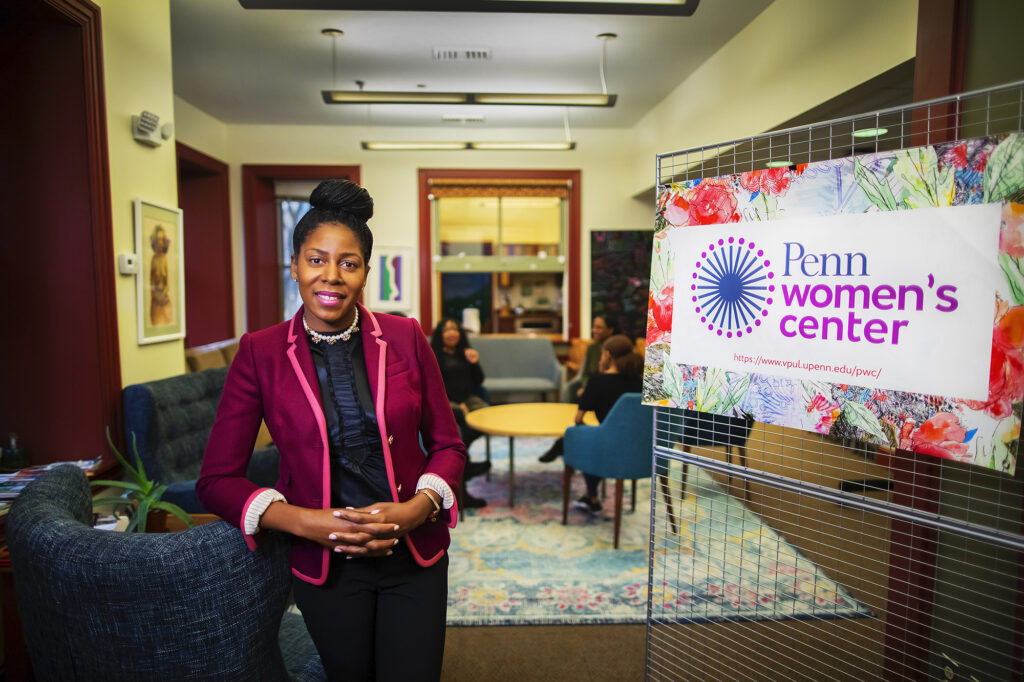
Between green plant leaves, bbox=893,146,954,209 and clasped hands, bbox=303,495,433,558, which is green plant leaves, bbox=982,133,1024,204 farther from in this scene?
clasped hands, bbox=303,495,433,558

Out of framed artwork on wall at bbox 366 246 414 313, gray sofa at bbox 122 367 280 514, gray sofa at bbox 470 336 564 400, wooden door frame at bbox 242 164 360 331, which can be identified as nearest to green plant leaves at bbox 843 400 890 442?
gray sofa at bbox 122 367 280 514

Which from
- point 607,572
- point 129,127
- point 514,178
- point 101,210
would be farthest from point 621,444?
point 514,178

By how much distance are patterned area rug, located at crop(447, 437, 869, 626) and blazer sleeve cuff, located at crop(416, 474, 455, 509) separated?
1.28m

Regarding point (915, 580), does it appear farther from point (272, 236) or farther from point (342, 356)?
point (272, 236)

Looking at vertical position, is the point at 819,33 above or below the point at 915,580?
above

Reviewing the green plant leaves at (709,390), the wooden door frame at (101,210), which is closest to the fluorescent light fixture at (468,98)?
the wooden door frame at (101,210)

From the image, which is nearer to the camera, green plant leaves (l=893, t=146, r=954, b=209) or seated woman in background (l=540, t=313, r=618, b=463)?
green plant leaves (l=893, t=146, r=954, b=209)

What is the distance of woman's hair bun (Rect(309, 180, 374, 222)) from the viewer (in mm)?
1321

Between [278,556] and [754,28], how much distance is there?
477 centimetres

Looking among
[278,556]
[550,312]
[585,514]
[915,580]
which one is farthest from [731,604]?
[550,312]

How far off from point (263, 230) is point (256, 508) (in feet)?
22.9

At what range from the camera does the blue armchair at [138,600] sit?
1082mm

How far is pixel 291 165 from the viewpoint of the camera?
740 cm

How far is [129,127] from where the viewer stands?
Result: 9.82 feet
